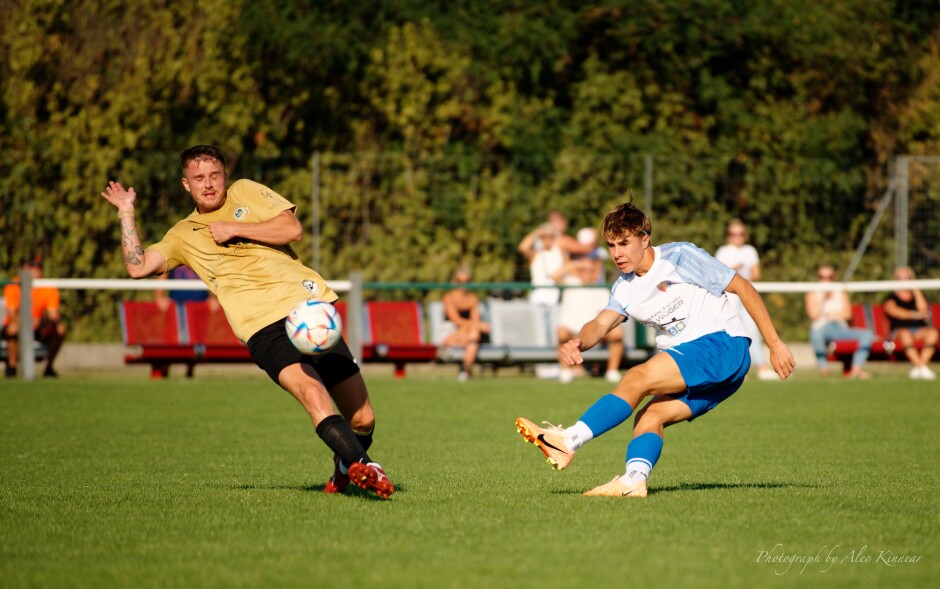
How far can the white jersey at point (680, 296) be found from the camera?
705 cm

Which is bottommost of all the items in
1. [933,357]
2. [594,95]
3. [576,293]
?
[933,357]

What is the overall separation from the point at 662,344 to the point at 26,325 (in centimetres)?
1174

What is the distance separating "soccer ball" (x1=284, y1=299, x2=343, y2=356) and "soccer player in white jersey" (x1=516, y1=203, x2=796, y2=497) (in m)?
1.05

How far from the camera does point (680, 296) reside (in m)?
7.09

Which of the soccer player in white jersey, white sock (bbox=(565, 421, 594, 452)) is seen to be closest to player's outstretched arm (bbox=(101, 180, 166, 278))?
the soccer player in white jersey

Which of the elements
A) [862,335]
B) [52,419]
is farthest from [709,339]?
[862,335]

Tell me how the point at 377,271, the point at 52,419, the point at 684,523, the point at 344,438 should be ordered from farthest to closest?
the point at 377,271 → the point at 52,419 → the point at 344,438 → the point at 684,523

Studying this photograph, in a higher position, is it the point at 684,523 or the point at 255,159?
the point at 255,159

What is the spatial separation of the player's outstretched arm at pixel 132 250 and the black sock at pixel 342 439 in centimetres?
121

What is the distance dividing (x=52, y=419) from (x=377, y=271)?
8524 millimetres

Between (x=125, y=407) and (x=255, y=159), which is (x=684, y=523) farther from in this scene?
(x=255, y=159)

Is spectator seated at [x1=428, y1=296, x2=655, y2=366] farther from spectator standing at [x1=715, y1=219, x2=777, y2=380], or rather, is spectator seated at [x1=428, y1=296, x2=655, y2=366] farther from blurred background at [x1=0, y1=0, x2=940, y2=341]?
blurred background at [x1=0, y1=0, x2=940, y2=341]

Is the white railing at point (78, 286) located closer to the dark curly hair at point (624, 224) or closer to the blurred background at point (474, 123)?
the blurred background at point (474, 123)

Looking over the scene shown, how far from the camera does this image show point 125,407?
1380 cm
